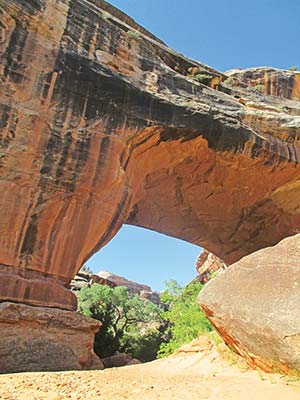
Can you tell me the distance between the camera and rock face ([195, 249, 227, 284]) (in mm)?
26578

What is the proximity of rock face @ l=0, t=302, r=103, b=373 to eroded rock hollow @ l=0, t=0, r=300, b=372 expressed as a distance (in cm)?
39

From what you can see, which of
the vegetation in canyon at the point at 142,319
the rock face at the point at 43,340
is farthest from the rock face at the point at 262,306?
the vegetation in canyon at the point at 142,319

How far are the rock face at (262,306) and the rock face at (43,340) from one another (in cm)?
347

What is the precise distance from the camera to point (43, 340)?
806cm

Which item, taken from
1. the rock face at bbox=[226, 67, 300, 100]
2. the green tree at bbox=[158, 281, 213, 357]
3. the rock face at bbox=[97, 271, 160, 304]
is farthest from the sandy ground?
the rock face at bbox=[97, 271, 160, 304]

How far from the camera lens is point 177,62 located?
13664mm

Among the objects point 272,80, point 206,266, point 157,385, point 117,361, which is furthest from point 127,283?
point 157,385

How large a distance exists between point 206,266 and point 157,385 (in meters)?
23.8

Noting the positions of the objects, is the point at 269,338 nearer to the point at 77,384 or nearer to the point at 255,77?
the point at 77,384

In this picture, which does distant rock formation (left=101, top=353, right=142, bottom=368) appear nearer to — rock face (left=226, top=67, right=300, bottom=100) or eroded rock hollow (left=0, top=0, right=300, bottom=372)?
eroded rock hollow (left=0, top=0, right=300, bottom=372)

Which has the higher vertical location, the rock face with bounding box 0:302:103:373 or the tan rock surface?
the tan rock surface

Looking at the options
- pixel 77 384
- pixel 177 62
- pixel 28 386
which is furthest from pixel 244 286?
pixel 177 62

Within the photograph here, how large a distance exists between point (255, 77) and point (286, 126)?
5395 mm

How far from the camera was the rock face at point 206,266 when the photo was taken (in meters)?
26.6
